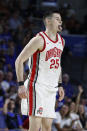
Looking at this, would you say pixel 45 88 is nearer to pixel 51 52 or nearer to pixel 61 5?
pixel 51 52

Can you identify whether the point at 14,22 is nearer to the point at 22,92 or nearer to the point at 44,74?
the point at 44,74

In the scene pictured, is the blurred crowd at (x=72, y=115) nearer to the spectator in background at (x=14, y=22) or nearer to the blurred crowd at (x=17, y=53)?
the blurred crowd at (x=17, y=53)

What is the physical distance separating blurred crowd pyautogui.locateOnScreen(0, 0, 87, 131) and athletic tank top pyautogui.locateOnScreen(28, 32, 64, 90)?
6.32 ft

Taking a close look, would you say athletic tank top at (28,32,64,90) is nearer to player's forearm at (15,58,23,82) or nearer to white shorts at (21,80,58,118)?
white shorts at (21,80,58,118)

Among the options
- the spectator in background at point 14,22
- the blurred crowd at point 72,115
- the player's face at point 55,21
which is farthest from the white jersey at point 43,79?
the spectator in background at point 14,22

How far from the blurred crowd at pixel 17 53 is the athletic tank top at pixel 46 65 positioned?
1.93m

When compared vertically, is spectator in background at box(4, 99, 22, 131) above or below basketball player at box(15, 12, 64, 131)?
below

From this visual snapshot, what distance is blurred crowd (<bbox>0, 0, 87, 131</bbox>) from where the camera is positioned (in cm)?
789

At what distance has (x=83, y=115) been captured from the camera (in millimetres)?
9352

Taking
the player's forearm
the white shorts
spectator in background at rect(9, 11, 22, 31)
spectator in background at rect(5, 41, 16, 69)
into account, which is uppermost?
spectator in background at rect(9, 11, 22, 31)

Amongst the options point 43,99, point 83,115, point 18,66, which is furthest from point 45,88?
point 83,115

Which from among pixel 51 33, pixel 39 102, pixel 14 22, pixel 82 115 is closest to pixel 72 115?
pixel 82 115

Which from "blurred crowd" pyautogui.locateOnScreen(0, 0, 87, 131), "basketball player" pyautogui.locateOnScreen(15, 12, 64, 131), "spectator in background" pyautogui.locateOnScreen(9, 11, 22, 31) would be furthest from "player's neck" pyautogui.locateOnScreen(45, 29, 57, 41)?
"spectator in background" pyautogui.locateOnScreen(9, 11, 22, 31)

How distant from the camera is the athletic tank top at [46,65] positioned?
450 centimetres
